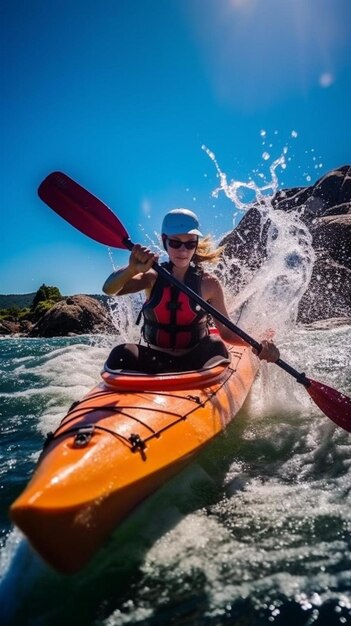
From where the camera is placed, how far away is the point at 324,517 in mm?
2381

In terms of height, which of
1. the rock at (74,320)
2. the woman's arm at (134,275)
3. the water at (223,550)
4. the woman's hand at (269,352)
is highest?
the woman's arm at (134,275)

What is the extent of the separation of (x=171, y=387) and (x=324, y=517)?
1.32m

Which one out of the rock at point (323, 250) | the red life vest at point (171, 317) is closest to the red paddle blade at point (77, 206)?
the red life vest at point (171, 317)

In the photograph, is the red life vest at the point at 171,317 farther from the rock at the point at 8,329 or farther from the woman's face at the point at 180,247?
the rock at the point at 8,329

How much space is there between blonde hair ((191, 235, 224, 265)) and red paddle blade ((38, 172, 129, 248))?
92cm

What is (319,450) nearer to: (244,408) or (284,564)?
(244,408)

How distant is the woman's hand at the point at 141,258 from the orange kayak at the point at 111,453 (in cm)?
86

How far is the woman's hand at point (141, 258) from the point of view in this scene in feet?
11.1

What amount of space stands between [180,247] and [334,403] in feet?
6.41

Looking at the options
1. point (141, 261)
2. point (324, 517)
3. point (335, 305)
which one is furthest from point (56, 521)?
point (335, 305)

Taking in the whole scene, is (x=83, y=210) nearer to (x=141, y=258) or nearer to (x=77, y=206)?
(x=77, y=206)

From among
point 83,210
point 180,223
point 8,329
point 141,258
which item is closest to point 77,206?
point 83,210

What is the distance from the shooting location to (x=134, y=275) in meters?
3.58

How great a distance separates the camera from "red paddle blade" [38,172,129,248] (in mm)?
4262
